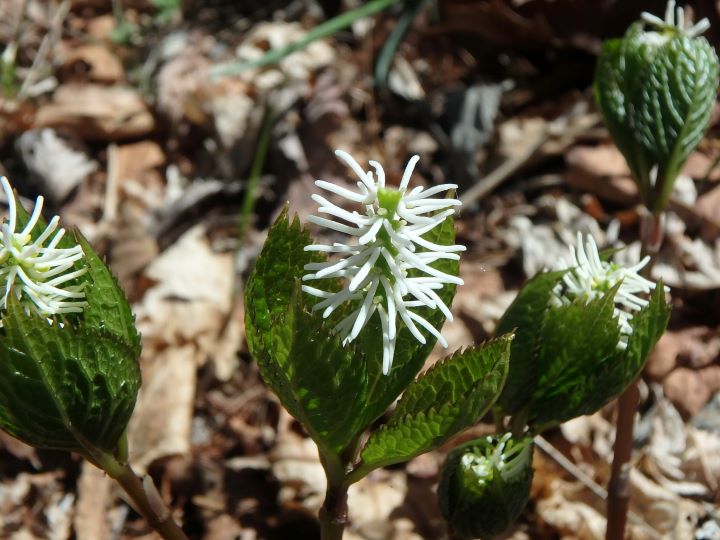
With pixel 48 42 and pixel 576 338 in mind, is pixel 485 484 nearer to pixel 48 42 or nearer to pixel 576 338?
pixel 576 338

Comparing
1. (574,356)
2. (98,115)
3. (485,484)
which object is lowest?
(98,115)

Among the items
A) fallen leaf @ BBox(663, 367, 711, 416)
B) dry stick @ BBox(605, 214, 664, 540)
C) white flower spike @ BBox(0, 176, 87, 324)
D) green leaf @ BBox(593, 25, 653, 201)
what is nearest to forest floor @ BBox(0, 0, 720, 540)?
fallen leaf @ BBox(663, 367, 711, 416)

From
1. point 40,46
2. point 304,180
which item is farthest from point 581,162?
point 40,46

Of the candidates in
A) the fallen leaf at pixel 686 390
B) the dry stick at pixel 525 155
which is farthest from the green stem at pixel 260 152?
the fallen leaf at pixel 686 390

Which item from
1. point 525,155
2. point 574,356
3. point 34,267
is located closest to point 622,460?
point 574,356

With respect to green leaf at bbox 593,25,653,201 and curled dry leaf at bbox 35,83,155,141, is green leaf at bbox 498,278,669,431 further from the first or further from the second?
curled dry leaf at bbox 35,83,155,141

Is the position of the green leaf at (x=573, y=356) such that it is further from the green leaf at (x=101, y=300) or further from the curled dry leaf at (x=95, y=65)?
the curled dry leaf at (x=95, y=65)
